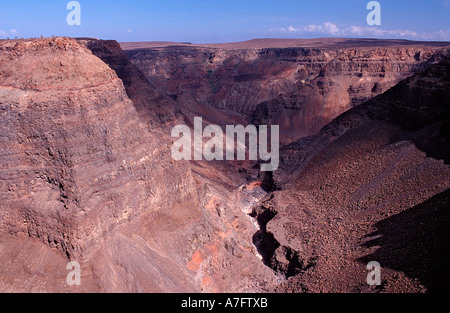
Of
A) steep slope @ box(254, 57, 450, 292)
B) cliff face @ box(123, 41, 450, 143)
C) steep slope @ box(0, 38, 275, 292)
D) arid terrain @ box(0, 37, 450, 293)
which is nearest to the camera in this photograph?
steep slope @ box(0, 38, 275, 292)

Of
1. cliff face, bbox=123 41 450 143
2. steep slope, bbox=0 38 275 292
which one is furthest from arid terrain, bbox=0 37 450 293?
cliff face, bbox=123 41 450 143

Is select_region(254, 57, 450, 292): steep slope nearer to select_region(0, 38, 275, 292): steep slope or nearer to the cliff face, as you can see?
select_region(0, 38, 275, 292): steep slope

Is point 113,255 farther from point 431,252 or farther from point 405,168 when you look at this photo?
point 405,168

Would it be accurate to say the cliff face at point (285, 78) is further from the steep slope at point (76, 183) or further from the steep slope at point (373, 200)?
the steep slope at point (76, 183)

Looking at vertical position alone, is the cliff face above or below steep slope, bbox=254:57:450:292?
above

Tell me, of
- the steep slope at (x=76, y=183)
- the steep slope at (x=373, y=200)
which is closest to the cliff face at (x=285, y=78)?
the steep slope at (x=373, y=200)

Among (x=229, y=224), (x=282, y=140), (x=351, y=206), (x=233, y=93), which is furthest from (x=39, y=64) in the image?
(x=233, y=93)
